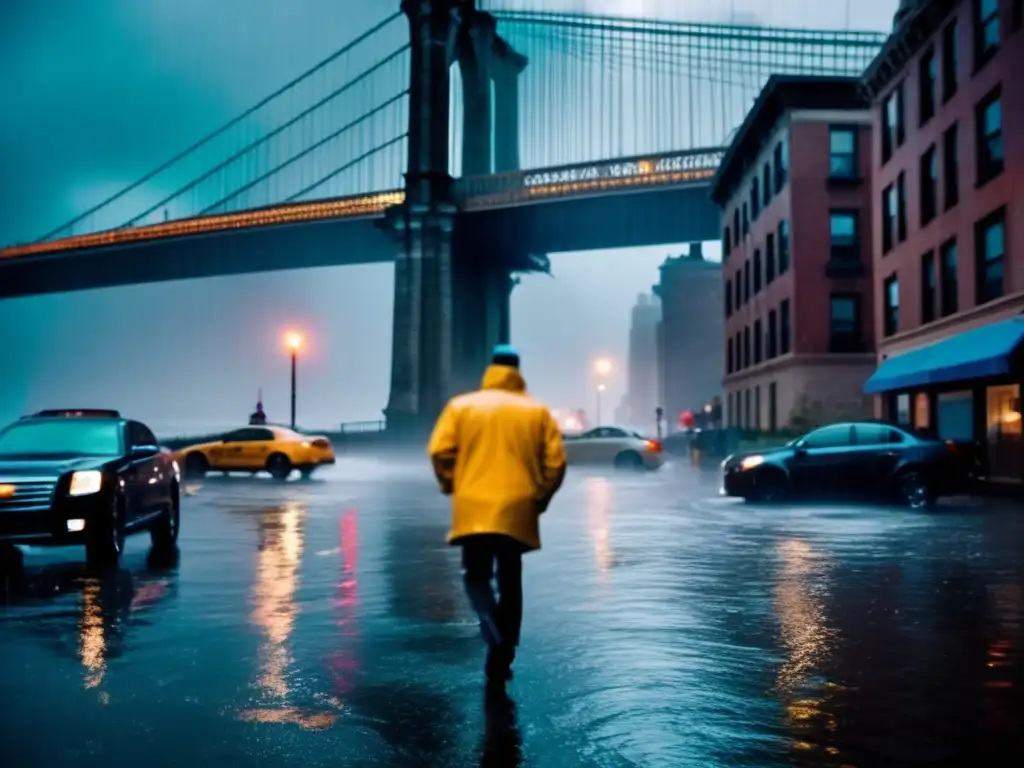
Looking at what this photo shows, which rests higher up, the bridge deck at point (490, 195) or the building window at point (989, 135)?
the bridge deck at point (490, 195)

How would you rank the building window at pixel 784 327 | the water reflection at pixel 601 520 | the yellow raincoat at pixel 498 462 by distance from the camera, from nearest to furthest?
the yellow raincoat at pixel 498 462
the water reflection at pixel 601 520
the building window at pixel 784 327

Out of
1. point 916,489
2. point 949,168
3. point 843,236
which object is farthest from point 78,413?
point 843,236

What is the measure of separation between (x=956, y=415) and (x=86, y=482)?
2452cm

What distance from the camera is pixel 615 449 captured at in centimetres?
3797

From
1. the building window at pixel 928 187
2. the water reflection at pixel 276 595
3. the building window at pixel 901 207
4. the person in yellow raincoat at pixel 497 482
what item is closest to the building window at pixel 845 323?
the building window at pixel 901 207

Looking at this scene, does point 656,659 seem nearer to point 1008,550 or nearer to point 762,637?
point 762,637

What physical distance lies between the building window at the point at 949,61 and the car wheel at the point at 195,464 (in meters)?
22.4

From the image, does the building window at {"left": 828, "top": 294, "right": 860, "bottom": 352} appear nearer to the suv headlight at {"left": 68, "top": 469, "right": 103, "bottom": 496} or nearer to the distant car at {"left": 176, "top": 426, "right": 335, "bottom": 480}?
the distant car at {"left": 176, "top": 426, "right": 335, "bottom": 480}

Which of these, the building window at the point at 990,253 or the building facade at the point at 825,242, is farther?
A: the building facade at the point at 825,242

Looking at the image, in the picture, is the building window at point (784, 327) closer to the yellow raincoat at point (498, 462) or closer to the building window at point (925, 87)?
the building window at point (925, 87)

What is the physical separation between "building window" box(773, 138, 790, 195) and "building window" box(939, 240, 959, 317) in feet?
39.6

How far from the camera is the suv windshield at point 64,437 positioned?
13.0m

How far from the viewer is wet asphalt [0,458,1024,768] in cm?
517

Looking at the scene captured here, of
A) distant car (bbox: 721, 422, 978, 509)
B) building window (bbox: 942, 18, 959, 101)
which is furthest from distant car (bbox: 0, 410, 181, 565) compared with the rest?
building window (bbox: 942, 18, 959, 101)
